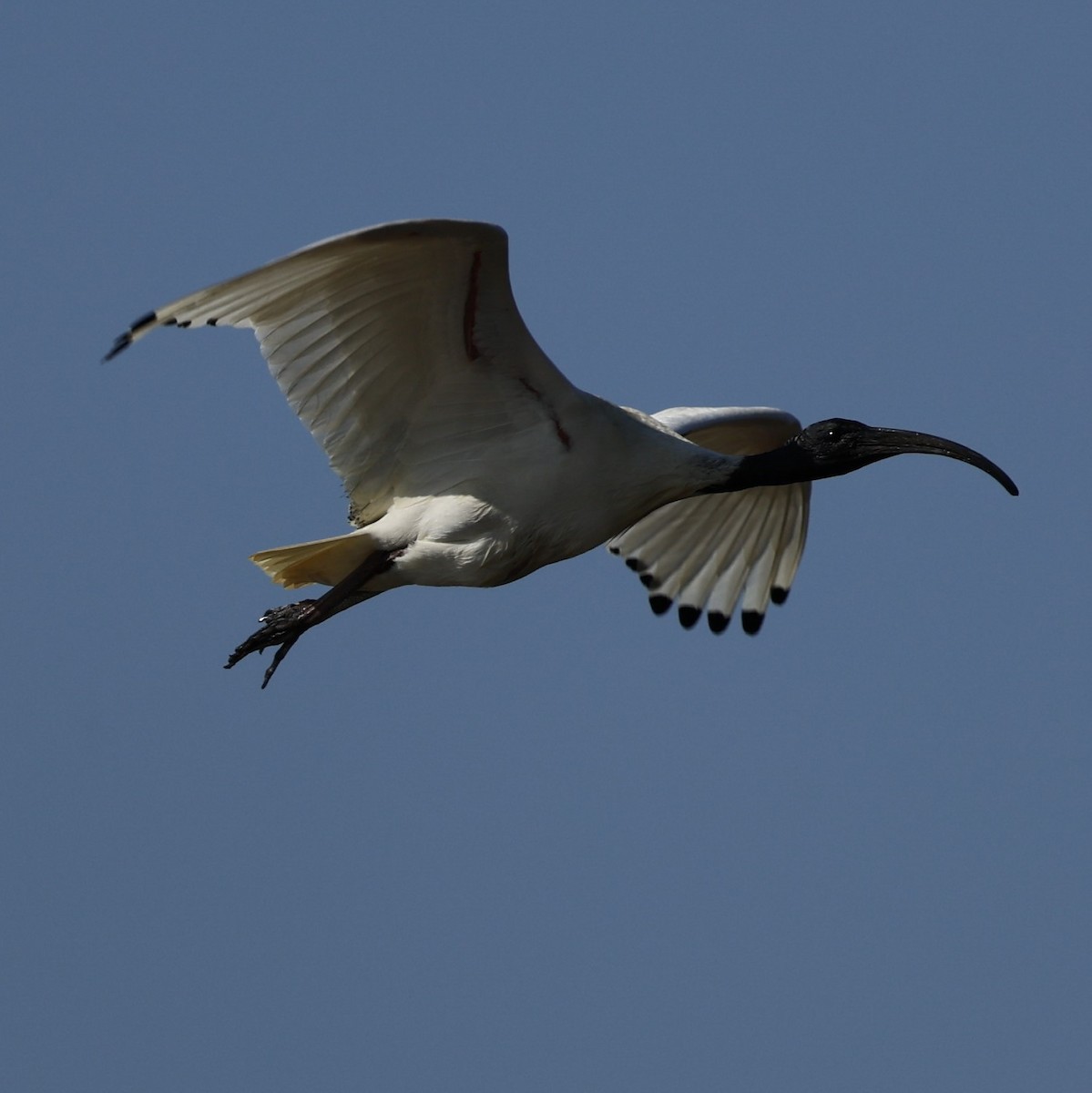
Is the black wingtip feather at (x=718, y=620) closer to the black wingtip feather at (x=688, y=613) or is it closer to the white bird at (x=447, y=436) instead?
the black wingtip feather at (x=688, y=613)

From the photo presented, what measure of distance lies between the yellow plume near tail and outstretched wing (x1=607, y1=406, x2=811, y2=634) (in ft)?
8.32

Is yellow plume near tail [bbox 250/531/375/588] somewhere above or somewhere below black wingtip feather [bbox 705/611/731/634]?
below

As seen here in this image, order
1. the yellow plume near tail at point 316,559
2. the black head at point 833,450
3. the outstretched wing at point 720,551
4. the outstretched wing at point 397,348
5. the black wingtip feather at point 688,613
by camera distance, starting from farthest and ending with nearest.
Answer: the black wingtip feather at point 688,613 → the outstretched wing at point 720,551 → the black head at point 833,450 → the yellow plume near tail at point 316,559 → the outstretched wing at point 397,348

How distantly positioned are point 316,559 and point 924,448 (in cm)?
313

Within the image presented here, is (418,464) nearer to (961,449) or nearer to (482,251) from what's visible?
(482,251)

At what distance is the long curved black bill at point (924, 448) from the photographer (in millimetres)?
10914

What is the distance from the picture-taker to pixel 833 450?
11.4m

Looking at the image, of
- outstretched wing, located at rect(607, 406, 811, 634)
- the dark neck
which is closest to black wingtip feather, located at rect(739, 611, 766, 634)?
outstretched wing, located at rect(607, 406, 811, 634)

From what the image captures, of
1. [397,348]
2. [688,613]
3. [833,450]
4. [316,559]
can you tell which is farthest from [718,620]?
[397,348]

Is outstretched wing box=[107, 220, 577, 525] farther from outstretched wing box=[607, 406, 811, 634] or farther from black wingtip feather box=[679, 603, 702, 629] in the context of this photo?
black wingtip feather box=[679, 603, 702, 629]

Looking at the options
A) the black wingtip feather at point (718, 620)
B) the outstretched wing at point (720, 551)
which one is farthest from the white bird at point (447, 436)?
the black wingtip feather at point (718, 620)

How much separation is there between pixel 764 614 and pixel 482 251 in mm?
4649

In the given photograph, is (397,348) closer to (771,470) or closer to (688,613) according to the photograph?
(771,470)

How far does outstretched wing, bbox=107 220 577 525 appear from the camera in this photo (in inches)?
352
